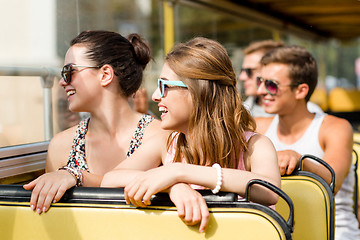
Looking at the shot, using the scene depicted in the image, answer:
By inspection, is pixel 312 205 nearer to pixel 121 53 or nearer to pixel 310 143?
pixel 310 143

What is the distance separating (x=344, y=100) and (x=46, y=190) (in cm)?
956

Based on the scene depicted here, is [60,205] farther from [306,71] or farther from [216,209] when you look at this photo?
[306,71]

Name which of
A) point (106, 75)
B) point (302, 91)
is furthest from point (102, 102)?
point (302, 91)

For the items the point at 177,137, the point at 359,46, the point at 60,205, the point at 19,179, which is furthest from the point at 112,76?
the point at 359,46

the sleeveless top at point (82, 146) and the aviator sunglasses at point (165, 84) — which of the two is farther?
the sleeveless top at point (82, 146)

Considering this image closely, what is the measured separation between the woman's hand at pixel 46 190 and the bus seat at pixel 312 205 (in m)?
0.91

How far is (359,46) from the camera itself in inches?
508

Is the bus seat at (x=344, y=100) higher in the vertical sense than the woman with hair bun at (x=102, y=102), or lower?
lower

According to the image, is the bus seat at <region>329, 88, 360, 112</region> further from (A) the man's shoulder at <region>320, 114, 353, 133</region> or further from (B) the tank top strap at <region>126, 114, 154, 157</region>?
(B) the tank top strap at <region>126, 114, 154, 157</region>

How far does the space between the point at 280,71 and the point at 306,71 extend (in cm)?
17

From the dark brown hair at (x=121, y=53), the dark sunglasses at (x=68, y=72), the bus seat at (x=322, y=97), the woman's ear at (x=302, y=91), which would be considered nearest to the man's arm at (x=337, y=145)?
the woman's ear at (x=302, y=91)

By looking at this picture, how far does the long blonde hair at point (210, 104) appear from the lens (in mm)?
1614

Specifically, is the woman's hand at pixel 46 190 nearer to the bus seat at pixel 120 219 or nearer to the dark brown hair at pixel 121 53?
the bus seat at pixel 120 219

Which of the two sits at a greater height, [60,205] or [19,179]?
[60,205]
